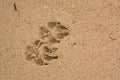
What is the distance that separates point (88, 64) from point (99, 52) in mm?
94

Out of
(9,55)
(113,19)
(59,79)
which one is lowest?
(59,79)

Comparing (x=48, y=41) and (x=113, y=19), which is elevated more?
(x=113, y=19)

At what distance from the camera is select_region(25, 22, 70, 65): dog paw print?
66.2 inches

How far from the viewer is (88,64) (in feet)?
5.41

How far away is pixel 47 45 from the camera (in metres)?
1.69

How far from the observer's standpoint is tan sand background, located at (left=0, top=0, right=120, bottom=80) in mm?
1645

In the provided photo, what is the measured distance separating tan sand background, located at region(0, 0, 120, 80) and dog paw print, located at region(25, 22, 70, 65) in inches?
1.0

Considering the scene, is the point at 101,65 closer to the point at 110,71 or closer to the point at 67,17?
the point at 110,71

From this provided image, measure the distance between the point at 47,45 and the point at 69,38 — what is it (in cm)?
13

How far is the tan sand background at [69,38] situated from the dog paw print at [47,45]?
0.02 metres

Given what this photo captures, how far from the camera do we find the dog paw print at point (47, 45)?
1681 millimetres

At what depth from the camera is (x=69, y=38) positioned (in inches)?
66.9

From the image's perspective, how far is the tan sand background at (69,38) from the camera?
164 centimetres

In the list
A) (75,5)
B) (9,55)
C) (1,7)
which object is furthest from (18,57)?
(75,5)
